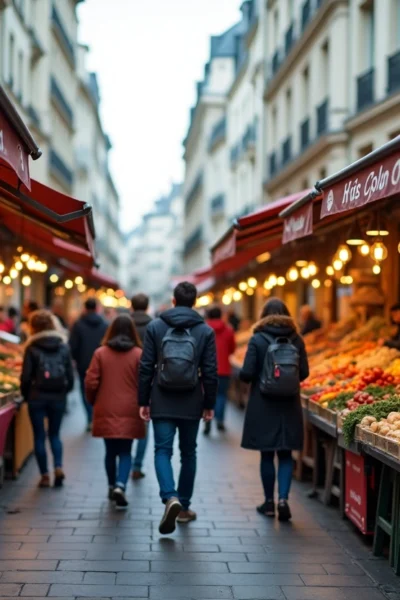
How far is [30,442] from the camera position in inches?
506

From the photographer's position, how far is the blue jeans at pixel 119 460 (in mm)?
9492

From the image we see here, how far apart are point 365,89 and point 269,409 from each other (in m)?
14.1

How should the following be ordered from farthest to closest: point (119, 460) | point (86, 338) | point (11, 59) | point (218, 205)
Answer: point (218, 205) → point (11, 59) → point (86, 338) → point (119, 460)

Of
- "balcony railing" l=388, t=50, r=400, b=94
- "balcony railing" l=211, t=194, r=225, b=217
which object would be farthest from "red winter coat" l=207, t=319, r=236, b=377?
"balcony railing" l=211, t=194, r=225, b=217

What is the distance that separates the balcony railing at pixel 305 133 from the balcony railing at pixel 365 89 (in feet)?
16.8

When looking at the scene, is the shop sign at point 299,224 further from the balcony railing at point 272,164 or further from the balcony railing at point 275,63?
the balcony railing at point 275,63

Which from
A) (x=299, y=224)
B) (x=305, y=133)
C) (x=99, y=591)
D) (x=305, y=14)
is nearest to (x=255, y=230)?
(x=299, y=224)

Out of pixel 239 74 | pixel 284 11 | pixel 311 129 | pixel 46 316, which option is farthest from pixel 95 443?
pixel 239 74

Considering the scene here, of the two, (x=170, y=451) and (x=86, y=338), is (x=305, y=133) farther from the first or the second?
(x=170, y=451)

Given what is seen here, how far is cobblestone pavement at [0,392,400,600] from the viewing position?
21.9 feet

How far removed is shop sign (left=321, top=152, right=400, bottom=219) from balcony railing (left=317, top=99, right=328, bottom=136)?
16386 mm

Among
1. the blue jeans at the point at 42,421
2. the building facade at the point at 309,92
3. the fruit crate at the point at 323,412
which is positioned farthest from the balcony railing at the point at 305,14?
the blue jeans at the point at 42,421

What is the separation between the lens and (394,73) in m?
19.8

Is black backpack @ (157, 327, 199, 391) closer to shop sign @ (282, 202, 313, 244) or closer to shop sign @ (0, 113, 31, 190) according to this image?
shop sign @ (282, 202, 313, 244)
